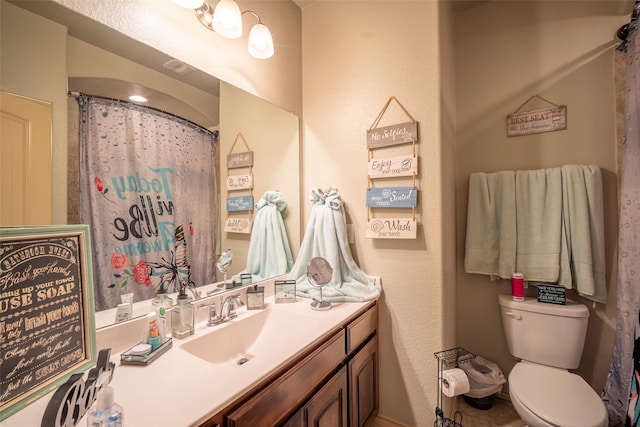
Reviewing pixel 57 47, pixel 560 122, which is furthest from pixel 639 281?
pixel 57 47

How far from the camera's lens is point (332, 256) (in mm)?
1546

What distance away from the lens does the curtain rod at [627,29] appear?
1297 millimetres

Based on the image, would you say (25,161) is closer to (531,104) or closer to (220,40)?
(220,40)

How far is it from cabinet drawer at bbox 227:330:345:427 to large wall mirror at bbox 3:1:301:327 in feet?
1.96

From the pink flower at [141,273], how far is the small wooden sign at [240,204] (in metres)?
0.47

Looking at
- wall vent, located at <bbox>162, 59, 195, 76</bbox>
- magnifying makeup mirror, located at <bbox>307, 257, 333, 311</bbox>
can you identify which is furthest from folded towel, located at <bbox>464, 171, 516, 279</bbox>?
wall vent, located at <bbox>162, 59, 195, 76</bbox>

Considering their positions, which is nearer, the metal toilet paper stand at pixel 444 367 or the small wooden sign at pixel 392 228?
the metal toilet paper stand at pixel 444 367

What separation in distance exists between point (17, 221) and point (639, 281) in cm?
243

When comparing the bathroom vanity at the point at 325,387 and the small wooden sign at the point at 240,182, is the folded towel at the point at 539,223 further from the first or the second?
the small wooden sign at the point at 240,182

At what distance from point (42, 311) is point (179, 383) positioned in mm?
376

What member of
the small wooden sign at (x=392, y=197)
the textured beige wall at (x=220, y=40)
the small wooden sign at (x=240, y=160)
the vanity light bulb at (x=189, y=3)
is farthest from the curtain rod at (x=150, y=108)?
the small wooden sign at (x=392, y=197)

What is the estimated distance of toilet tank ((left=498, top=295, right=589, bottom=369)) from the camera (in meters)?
1.45

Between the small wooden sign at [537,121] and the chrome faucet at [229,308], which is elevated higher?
the small wooden sign at [537,121]

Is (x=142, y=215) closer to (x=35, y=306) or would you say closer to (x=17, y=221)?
(x=17, y=221)
